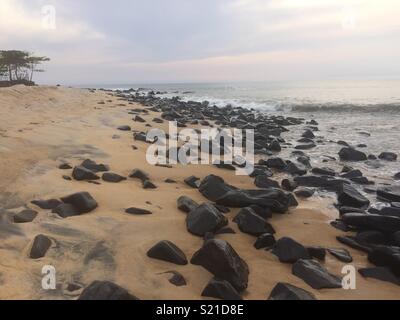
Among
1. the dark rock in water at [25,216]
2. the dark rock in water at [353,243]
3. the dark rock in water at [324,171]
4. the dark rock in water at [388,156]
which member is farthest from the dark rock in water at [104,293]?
the dark rock in water at [388,156]

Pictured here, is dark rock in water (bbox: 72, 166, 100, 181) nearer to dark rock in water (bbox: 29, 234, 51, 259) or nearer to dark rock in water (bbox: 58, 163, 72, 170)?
dark rock in water (bbox: 58, 163, 72, 170)

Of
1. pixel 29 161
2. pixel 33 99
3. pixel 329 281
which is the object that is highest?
pixel 33 99

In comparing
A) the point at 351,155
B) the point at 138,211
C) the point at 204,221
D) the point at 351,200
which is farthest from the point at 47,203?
the point at 351,155

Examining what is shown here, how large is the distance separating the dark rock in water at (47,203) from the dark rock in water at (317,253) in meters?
3.15

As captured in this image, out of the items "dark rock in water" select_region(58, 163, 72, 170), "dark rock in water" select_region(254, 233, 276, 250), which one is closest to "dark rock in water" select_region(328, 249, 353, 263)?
"dark rock in water" select_region(254, 233, 276, 250)

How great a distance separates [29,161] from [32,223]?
8.74 ft

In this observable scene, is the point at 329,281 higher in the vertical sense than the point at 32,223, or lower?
lower

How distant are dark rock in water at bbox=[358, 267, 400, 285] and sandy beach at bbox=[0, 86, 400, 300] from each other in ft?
0.26

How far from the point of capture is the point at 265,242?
456 centimetres

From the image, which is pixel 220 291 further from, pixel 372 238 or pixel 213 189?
pixel 213 189

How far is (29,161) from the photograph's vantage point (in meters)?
6.52
